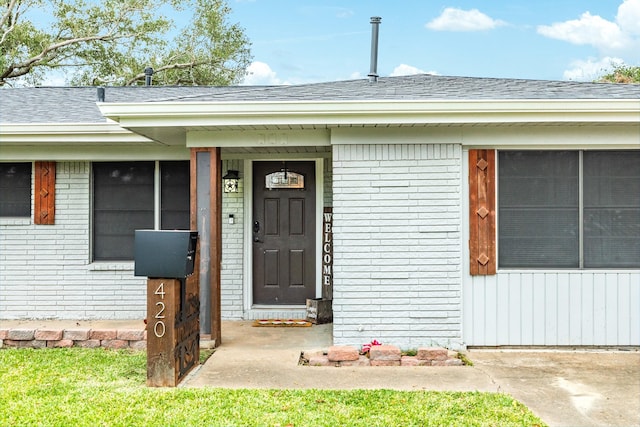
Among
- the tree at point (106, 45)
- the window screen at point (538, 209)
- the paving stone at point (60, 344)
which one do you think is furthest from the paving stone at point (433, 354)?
the tree at point (106, 45)

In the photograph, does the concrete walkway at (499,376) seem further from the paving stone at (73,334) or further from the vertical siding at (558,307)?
the paving stone at (73,334)

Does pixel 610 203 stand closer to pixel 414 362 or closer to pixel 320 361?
pixel 414 362

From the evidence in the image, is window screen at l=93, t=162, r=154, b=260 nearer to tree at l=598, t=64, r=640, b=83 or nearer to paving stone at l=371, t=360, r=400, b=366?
paving stone at l=371, t=360, r=400, b=366

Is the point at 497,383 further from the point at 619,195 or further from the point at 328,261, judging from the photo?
the point at 328,261

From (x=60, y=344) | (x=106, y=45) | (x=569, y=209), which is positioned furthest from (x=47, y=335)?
(x=106, y=45)

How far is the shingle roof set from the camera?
5957 mm

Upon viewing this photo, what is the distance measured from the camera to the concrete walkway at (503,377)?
14.4 feet

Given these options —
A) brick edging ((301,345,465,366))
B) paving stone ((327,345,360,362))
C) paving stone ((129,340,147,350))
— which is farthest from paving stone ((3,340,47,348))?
paving stone ((327,345,360,362))

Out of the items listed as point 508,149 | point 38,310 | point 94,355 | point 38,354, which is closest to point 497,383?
point 508,149

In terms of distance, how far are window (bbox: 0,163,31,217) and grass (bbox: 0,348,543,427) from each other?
3031 mm

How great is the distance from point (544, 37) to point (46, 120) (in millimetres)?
31536

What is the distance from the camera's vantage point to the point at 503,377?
512 cm

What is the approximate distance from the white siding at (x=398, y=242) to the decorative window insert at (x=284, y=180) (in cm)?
188

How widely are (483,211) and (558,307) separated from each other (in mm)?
1273
